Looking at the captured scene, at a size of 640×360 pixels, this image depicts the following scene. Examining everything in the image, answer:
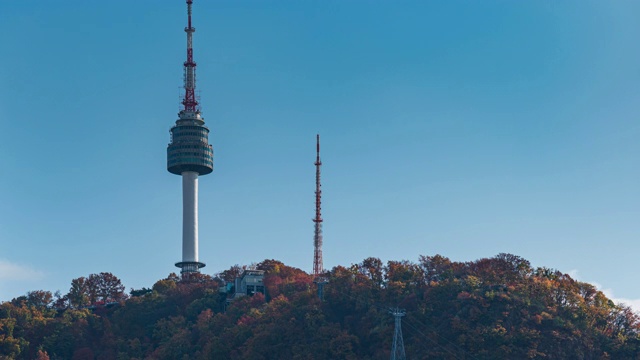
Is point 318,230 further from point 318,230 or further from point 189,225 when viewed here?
point 189,225

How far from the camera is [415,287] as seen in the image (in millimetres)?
98500

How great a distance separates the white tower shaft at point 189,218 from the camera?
491 feet

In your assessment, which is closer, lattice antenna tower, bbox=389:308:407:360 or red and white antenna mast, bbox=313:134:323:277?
lattice antenna tower, bbox=389:308:407:360

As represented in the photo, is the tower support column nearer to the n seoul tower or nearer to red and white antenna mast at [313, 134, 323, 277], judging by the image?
the n seoul tower

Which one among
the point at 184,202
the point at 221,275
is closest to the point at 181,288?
the point at 221,275

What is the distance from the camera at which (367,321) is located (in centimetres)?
9394

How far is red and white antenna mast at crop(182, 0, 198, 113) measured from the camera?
15538cm

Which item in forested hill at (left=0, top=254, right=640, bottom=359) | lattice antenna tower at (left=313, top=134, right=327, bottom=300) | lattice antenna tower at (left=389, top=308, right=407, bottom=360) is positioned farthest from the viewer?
lattice antenna tower at (left=313, top=134, right=327, bottom=300)

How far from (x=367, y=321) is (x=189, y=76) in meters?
74.6

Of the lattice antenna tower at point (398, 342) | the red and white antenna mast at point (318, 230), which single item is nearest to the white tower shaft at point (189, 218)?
the red and white antenna mast at point (318, 230)

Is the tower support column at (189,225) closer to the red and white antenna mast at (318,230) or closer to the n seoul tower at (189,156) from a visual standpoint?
A: the n seoul tower at (189,156)

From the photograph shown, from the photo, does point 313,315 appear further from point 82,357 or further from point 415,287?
point 82,357

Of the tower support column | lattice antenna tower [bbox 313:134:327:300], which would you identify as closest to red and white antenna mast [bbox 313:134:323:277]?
lattice antenna tower [bbox 313:134:327:300]

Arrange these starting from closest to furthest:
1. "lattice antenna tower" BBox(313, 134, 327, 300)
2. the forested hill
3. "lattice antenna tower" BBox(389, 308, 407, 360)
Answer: "lattice antenna tower" BBox(389, 308, 407, 360) < the forested hill < "lattice antenna tower" BBox(313, 134, 327, 300)
